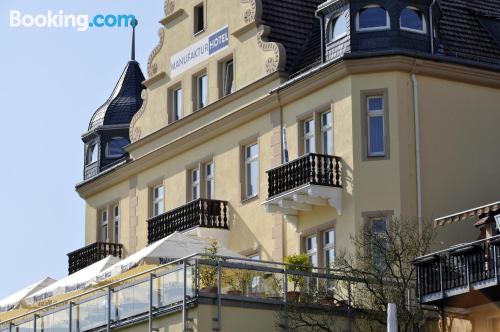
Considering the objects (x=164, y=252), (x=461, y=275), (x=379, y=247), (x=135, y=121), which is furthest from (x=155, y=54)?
(x=461, y=275)

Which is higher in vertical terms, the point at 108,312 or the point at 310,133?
the point at 310,133

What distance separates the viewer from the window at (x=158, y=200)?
58344 millimetres

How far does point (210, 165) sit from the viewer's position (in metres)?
56.1

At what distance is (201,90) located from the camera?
5700 cm

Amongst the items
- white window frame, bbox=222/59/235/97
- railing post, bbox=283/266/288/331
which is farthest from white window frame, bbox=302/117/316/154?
railing post, bbox=283/266/288/331

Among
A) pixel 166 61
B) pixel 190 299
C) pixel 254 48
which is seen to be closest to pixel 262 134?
pixel 254 48

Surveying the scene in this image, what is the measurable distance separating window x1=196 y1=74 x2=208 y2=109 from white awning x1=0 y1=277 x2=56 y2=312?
7.03 m

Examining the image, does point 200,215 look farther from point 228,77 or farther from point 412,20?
point 412,20

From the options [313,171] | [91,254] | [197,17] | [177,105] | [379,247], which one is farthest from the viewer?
[91,254]

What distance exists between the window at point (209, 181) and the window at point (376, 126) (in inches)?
286

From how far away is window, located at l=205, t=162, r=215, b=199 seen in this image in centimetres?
5572

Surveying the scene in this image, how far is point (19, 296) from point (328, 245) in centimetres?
1027

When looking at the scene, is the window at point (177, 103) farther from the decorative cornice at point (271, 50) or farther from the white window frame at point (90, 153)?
the white window frame at point (90, 153)

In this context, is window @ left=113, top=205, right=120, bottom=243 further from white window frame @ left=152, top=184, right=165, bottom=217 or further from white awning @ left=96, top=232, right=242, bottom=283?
white awning @ left=96, top=232, right=242, bottom=283
